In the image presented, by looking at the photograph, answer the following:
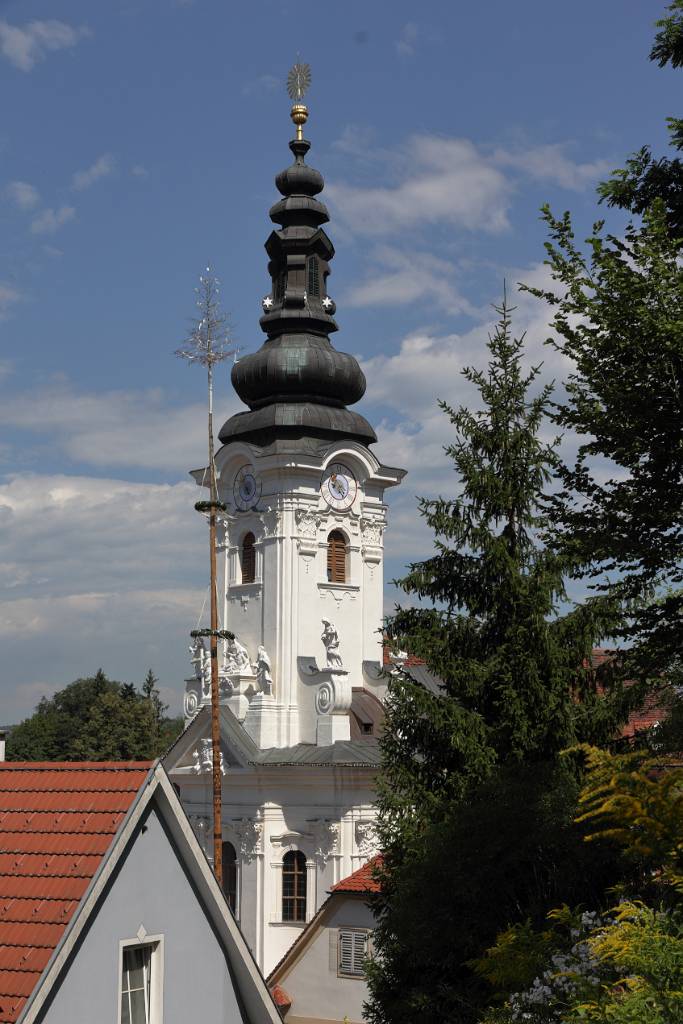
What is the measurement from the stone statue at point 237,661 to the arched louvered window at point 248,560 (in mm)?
2291

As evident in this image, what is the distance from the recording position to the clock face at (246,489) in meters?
44.9

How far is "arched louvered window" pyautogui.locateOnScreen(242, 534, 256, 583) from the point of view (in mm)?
45375

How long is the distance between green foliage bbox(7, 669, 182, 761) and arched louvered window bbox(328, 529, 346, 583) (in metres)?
37.1

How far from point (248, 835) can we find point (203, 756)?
3169mm

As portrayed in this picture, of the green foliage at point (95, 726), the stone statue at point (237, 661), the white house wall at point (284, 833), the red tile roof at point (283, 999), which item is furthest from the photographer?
the green foliage at point (95, 726)

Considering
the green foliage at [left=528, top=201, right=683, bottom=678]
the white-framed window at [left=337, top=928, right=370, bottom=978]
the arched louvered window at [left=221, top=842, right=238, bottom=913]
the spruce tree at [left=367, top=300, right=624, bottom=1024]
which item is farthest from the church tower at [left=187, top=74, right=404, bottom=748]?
the green foliage at [left=528, top=201, right=683, bottom=678]

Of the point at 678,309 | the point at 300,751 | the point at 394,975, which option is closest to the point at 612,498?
the point at 678,309

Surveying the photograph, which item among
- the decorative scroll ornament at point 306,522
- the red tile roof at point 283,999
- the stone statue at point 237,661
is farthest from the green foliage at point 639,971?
the stone statue at point 237,661

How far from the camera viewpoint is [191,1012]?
12742 mm

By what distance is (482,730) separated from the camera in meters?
19.1

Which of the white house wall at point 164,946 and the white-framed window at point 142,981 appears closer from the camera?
the white house wall at point 164,946

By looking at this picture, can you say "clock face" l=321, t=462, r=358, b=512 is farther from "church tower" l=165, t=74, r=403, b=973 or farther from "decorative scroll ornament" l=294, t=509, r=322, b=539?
"decorative scroll ornament" l=294, t=509, r=322, b=539

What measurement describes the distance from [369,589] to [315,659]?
10.5ft

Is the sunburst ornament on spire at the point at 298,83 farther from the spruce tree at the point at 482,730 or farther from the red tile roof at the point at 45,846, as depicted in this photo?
the red tile roof at the point at 45,846
